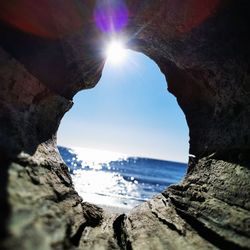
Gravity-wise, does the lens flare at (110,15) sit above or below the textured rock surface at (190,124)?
above

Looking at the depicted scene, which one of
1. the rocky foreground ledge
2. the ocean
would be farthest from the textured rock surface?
the ocean

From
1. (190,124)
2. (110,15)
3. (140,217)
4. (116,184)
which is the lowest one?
(116,184)

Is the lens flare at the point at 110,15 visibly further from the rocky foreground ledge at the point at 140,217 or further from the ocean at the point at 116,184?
the ocean at the point at 116,184


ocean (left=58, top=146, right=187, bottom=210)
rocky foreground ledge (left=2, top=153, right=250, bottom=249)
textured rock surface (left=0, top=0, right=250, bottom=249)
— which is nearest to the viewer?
rocky foreground ledge (left=2, top=153, right=250, bottom=249)

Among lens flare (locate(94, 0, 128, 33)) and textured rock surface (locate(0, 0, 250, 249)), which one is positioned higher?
lens flare (locate(94, 0, 128, 33))

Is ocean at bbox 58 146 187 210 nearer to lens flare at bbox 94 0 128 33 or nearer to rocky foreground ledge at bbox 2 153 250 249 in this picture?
rocky foreground ledge at bbox 2 153 250 249

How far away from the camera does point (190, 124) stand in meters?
6.43

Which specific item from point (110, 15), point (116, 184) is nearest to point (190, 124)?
point (110, 15)

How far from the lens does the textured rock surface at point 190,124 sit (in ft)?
9.71

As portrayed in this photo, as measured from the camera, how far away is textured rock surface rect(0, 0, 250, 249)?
2.96 metres

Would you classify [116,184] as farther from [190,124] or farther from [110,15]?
[110,15]

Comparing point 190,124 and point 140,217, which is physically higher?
point 190,124

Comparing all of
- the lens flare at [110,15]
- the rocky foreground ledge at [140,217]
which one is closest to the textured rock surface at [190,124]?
the rocky foreground ledge at [140,217]

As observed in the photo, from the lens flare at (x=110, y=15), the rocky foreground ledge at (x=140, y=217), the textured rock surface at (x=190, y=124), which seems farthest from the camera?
the lens flare at (x=110, y=15)
